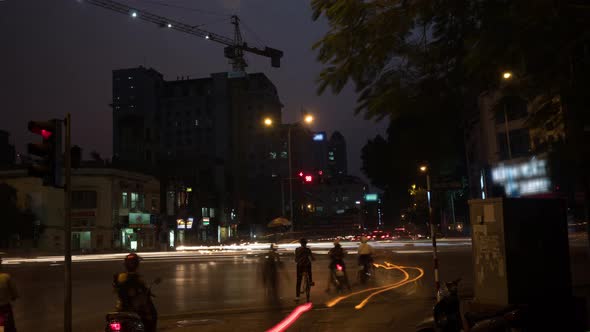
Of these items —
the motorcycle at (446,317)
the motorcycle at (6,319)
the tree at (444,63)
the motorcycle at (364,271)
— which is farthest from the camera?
the motorcycle at (364,271)

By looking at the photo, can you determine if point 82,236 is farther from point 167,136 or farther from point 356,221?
point 167,136

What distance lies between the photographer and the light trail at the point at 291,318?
1102cm

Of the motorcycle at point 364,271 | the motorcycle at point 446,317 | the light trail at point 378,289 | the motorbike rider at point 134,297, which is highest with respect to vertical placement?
the motorbike rider at point 134,297

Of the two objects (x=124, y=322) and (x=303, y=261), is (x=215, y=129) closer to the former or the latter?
(x=303, y=261)

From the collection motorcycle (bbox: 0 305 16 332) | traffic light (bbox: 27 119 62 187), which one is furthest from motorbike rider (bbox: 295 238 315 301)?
motorcycle (bbox: 0 305 16 332)

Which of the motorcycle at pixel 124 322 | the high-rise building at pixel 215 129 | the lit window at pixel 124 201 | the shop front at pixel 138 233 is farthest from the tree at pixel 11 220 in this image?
the motorcycle at pixel 124 322

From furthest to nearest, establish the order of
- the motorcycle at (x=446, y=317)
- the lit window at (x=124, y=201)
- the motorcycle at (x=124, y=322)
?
the lit window at (x=124, y=201) → the motorcycle at (x=446, y=317) → the motorcycle at (x=124, y=322)

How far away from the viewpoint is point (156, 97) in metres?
126

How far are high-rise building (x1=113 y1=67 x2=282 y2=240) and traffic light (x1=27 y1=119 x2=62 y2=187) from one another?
246 feet

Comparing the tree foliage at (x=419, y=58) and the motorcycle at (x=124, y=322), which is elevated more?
the tree foliage at (x=419, y=58)

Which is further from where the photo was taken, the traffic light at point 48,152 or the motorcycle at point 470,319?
the traffic light at point 48,152

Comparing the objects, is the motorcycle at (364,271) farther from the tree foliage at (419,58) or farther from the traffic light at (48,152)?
the tree foliage at (419,58)

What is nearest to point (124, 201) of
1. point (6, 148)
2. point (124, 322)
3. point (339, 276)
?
point (6, 148)

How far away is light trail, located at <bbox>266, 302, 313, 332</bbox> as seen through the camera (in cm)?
1102
